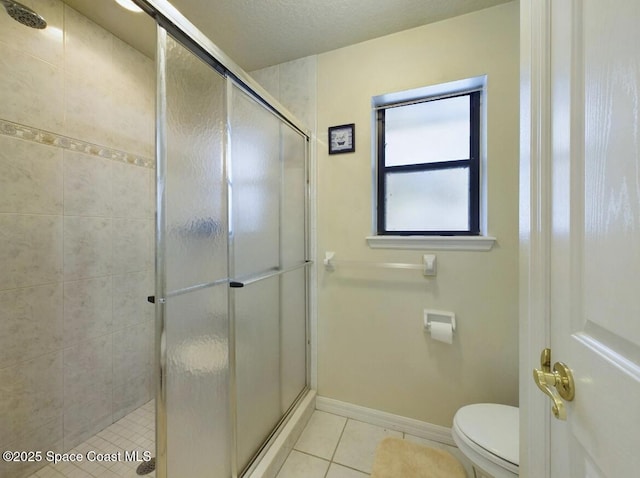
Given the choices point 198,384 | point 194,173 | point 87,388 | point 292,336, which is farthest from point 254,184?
point 87,388

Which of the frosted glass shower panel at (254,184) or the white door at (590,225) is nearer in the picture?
the white door at (590,225)

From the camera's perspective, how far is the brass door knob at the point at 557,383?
1.77ft

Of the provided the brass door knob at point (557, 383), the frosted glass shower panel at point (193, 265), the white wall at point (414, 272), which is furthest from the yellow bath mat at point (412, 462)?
the brass door knob at point (557, 383)

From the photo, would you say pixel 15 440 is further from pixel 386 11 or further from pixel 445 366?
pixel 386 11

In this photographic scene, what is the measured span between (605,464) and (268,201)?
1.37 metres

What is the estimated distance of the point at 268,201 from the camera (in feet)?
4.60

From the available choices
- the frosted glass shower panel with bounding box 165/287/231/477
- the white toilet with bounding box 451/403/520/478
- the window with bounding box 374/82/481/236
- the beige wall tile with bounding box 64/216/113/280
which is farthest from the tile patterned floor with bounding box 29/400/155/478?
the window with bounding box 374/82/481/236

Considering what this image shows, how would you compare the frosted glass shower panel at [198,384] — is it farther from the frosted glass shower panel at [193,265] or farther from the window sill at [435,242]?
the window sill at [435,242]

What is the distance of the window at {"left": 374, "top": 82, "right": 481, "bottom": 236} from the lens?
1.56 m

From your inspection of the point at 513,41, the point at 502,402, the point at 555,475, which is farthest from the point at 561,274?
the point at 513,41

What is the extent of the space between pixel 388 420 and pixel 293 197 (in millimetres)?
1567

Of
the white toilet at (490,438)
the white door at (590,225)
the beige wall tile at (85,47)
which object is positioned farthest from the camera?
the beige wall tile at (85,47)

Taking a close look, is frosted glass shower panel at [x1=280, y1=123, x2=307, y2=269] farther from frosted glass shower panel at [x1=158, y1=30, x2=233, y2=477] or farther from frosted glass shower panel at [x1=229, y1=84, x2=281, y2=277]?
frosted glass shower panel at [x1=158, y1=30, x2=233, y2=477]

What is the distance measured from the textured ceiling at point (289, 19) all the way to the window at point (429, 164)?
0.40 m
